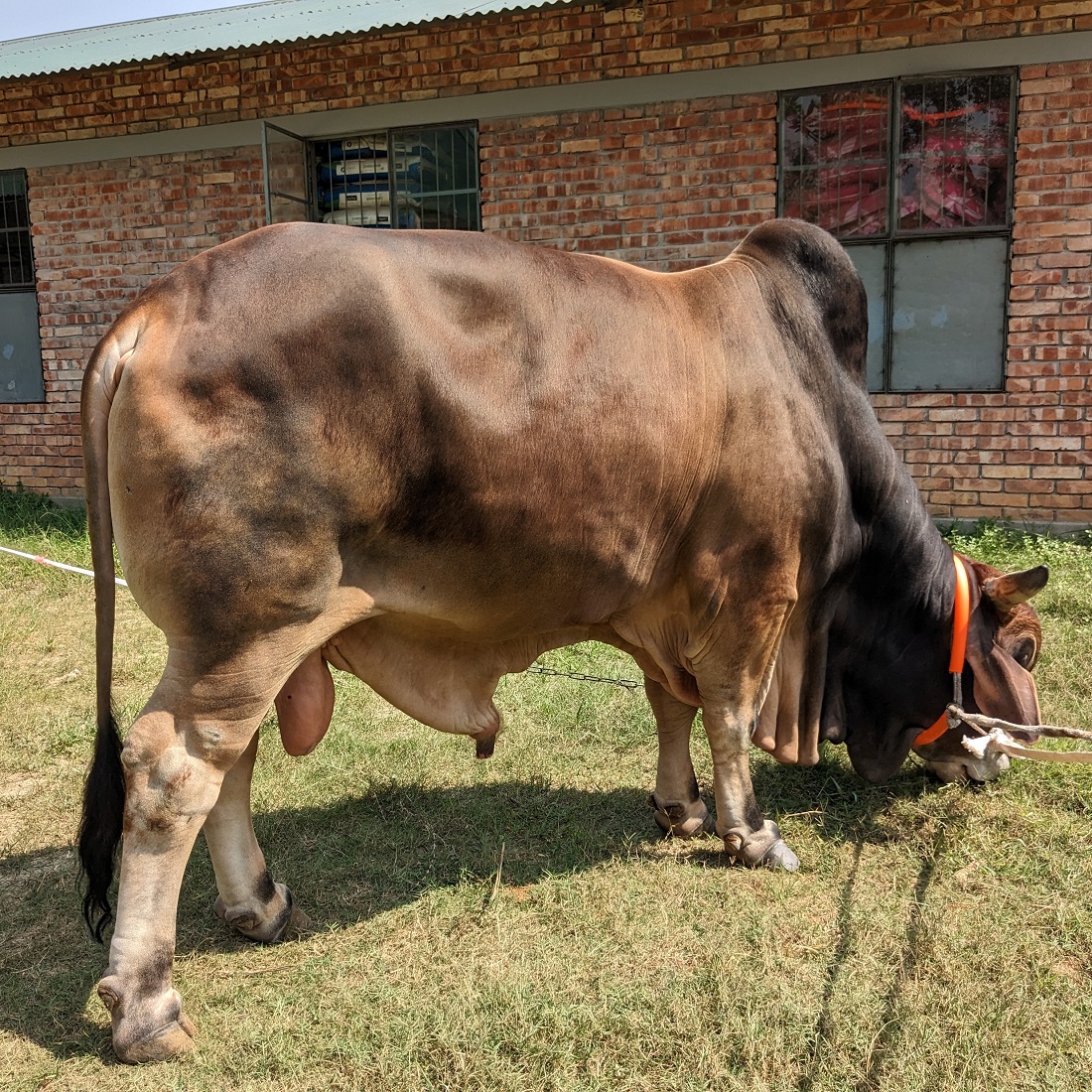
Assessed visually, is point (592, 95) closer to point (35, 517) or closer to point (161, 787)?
point (35, 517)

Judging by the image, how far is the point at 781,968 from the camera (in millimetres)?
3080

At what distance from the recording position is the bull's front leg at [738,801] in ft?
11.8

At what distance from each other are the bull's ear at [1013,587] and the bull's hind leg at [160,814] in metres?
2.59

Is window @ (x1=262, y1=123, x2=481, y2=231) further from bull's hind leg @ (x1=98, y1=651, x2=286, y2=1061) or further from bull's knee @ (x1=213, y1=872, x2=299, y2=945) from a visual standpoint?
bull's hind leg @ (x1=98, y1=651, x2=286, y2=1061)

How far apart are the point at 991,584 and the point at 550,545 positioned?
183 centimetres

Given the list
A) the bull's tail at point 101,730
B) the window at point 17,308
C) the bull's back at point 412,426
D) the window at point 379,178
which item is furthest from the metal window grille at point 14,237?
the bull's back at point 412,426

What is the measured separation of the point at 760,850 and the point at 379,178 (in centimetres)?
723

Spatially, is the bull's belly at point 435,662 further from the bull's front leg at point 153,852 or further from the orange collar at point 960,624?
the orange collar at point 960,624

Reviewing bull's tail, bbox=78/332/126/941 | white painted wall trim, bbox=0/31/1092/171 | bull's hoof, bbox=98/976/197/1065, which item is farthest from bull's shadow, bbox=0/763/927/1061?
white painted wall trim, bbox=0/31/1092/171

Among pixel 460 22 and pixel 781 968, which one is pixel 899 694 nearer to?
pixel 781 968

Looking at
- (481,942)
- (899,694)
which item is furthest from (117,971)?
(899,694)

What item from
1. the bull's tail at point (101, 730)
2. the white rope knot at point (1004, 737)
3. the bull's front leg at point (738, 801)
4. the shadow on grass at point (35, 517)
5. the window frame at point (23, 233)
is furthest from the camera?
the window frame at point (23, 233)

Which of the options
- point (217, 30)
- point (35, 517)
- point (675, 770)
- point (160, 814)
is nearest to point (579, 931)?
point (675, 770)

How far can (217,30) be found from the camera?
376 inches
